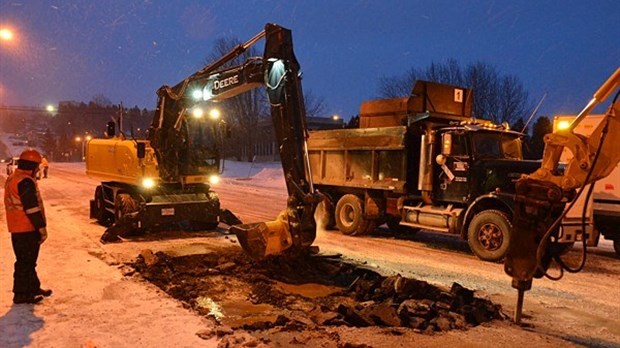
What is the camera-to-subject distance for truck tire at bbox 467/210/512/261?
34.1 feet

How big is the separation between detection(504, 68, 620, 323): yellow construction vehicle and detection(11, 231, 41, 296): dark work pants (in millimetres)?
5914

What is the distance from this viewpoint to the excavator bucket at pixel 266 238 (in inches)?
310

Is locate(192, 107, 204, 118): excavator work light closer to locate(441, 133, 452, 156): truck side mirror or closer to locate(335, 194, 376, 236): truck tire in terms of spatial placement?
locate(335, 194, 376, 236): truck tire

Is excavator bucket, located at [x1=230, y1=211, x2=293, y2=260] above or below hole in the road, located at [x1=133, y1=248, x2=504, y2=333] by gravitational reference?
above

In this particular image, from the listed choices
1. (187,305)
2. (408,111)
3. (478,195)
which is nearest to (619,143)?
(187,305)

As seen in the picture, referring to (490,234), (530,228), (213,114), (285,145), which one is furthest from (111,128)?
(530,228)

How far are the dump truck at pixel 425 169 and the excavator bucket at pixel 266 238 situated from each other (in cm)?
474

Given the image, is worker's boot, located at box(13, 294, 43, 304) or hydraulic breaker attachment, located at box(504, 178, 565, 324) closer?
hydraulic breaker attachment, located at box(504, 178, 565, 324)

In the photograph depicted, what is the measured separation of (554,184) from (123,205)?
32.7 ft

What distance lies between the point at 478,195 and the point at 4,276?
8.97m

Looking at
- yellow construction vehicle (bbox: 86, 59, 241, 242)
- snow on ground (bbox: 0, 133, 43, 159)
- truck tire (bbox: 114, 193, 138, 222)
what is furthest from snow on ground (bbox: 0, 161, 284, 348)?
snow on ground (bbox: 0, 133, 43, 159)

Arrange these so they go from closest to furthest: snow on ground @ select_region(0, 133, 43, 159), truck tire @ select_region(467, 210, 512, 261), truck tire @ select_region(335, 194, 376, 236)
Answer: truck tire @ select_region(467, 210, 512, 261)
truck tire @ select_region(335, 194, 376, 236)
snow on ground @ select_region(0, 133, 43, 159)

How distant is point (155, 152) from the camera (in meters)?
12.8

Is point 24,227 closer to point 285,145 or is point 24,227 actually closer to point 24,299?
point 24,299
